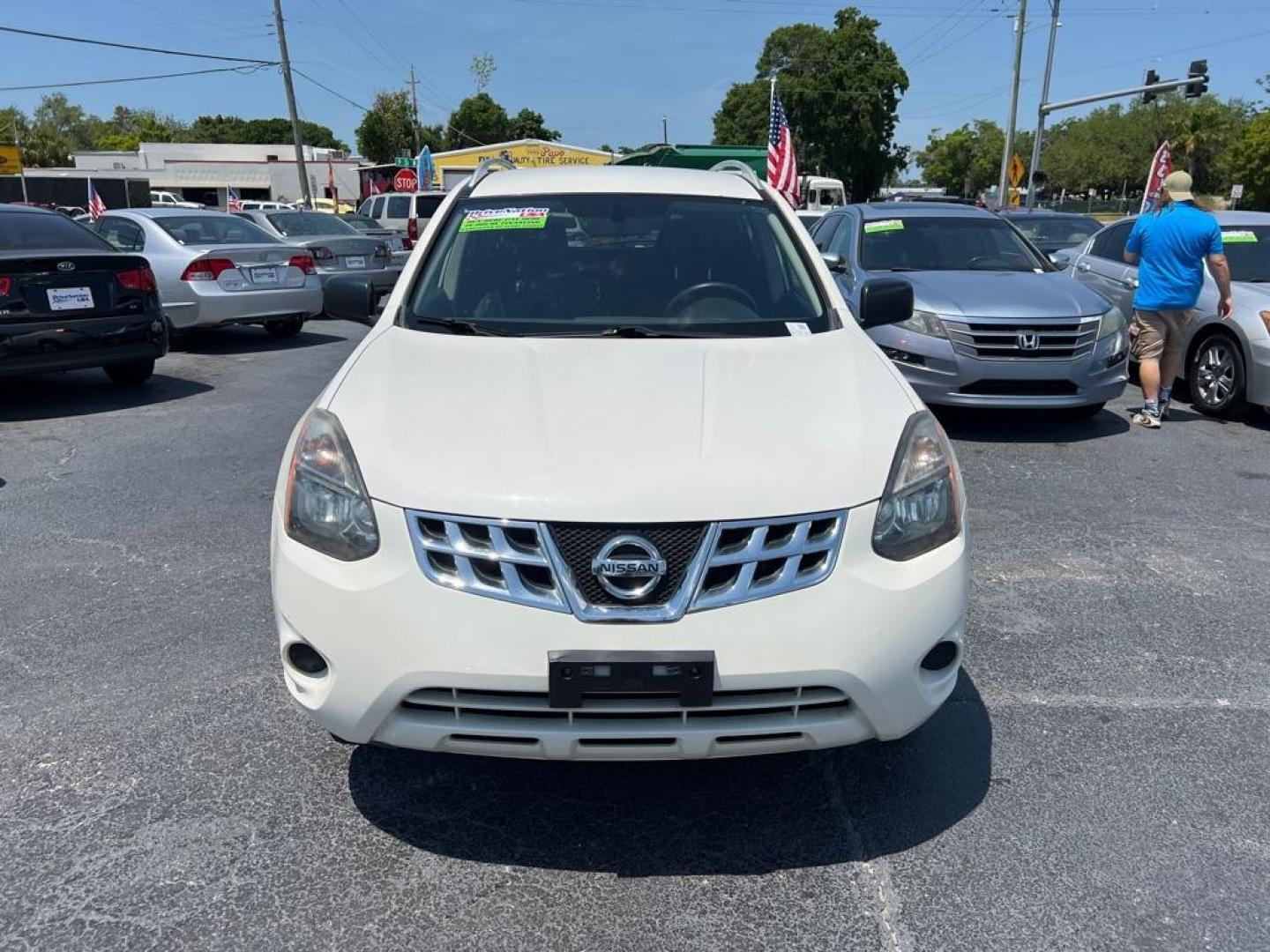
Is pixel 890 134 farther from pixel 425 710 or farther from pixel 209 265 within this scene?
pixel 425 710

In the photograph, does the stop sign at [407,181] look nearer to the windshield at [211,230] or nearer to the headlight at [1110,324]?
the windshield at [211,230]

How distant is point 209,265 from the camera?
33.2 feet

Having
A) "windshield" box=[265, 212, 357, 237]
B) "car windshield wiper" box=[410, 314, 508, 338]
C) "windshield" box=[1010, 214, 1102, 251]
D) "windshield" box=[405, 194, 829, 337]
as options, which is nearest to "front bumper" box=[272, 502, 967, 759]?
"car windshield wiper" box=[410, 314, 508, 338]

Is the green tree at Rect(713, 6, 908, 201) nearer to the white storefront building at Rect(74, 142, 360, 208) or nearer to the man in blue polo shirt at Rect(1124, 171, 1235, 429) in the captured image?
the white storefront building at Rect(74, 142, 360, 208)

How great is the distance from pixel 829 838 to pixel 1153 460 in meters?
5.00

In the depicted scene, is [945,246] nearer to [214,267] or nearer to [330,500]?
[330,500]

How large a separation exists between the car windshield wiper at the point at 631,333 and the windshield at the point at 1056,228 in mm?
11632

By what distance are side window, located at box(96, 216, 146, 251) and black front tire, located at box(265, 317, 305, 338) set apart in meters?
1.74

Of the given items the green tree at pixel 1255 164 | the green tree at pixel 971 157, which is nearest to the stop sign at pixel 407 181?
the green tree at pixel 1255 164

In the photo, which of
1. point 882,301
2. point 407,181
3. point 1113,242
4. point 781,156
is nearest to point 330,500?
point 882,301

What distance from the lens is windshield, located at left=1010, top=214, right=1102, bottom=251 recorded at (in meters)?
13.4

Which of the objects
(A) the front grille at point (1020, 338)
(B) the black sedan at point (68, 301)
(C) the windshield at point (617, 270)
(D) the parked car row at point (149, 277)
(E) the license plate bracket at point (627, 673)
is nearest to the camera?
(E) the license plate bracket at point (627, 673)

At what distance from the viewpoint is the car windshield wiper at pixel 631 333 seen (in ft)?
10.7

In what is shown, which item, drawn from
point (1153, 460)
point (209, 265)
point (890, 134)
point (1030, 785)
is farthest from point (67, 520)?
point (890, 134)
